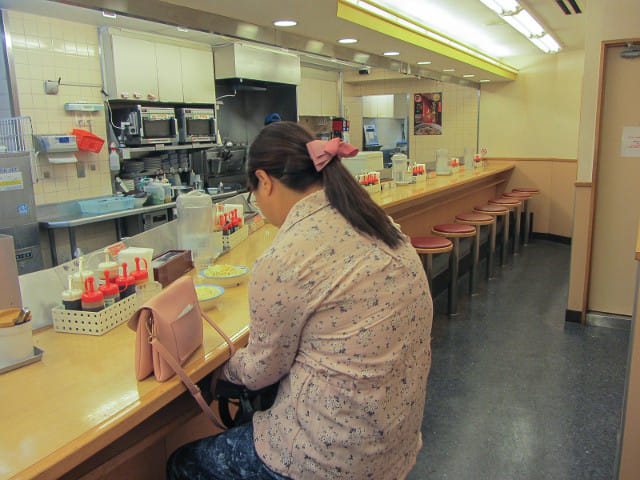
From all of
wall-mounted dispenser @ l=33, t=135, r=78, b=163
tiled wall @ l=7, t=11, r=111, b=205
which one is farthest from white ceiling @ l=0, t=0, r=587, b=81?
wall-mounted dispenser @ l=33, t=135, r=78, b=163

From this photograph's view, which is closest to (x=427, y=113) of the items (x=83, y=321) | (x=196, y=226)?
(x=196, y=226)

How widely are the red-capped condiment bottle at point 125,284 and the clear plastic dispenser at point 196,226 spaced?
2.12 ft

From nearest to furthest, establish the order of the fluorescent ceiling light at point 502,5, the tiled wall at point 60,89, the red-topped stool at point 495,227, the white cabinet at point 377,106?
the fluorescent ceiling light at point 502,5 → the tiled wall at point 60,89 → the red-topped stool at point 495,227 → the white cabinet at point 377,106

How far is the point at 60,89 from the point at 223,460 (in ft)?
16.2

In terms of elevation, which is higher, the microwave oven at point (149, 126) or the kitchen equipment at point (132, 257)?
the microwave oven at point (149, 126)

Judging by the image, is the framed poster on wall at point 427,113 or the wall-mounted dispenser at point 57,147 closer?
the wall-mounted dispenser at point 57,147

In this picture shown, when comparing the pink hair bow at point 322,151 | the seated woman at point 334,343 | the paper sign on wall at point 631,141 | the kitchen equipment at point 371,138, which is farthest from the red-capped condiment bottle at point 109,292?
the kitchen equipment at point 371,138

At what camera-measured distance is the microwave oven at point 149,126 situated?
5.53m

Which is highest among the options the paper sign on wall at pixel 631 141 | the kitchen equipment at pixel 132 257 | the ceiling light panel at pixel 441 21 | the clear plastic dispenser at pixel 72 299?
the ceiling light panel at pixel 441 21

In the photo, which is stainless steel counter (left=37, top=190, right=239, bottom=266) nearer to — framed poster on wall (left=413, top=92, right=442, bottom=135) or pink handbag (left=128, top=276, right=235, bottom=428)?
pink handbag (left=128, top=276, right=235, bottom=428)

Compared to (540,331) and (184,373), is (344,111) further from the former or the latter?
(184,373)

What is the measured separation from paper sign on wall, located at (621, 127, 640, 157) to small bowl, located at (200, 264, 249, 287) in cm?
330

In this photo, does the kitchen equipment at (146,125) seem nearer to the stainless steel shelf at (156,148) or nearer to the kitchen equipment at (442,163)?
the stainless steel shelf at (156,148)

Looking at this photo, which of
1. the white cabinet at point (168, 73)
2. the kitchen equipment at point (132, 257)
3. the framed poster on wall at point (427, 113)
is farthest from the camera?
the framed poster on wall at point (427, 113)
